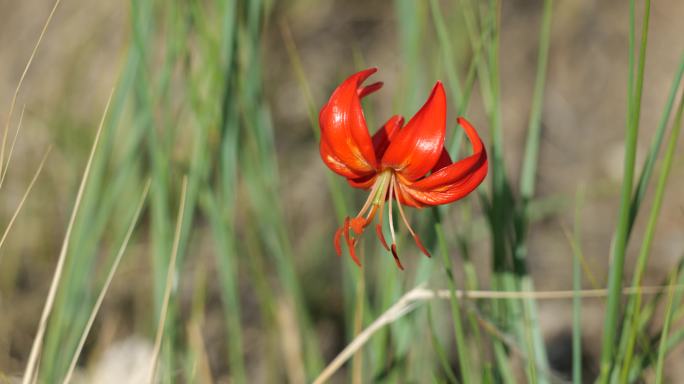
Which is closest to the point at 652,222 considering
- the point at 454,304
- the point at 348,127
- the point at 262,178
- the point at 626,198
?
the point at 626,198

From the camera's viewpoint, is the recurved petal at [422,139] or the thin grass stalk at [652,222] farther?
the thin grass stalk at [652,222]

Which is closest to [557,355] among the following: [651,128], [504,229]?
[651,128]

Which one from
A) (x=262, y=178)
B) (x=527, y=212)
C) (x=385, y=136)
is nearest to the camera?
(x=385, y=136)

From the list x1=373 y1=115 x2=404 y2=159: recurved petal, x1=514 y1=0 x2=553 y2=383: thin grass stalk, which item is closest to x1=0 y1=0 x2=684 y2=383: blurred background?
x1=514 y1=0 x2=553 y2=383: thin grass stalk

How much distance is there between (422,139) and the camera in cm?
80

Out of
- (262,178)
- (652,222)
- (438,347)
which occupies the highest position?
(262,178)

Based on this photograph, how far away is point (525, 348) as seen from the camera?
3.74 feet

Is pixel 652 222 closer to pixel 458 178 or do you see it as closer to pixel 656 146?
pixel 656 146

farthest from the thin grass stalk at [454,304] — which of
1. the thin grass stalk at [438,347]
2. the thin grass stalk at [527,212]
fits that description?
the thin grass stalk at [527,212]

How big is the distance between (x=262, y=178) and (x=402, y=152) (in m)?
0.61

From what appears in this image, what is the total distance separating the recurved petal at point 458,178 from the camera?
80 centimetres

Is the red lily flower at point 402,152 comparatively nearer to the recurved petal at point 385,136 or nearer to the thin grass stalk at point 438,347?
the recurved petal at point 385,136

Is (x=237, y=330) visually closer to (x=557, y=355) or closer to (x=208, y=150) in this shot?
(x=208, y=150)

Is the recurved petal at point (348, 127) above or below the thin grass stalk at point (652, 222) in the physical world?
above
